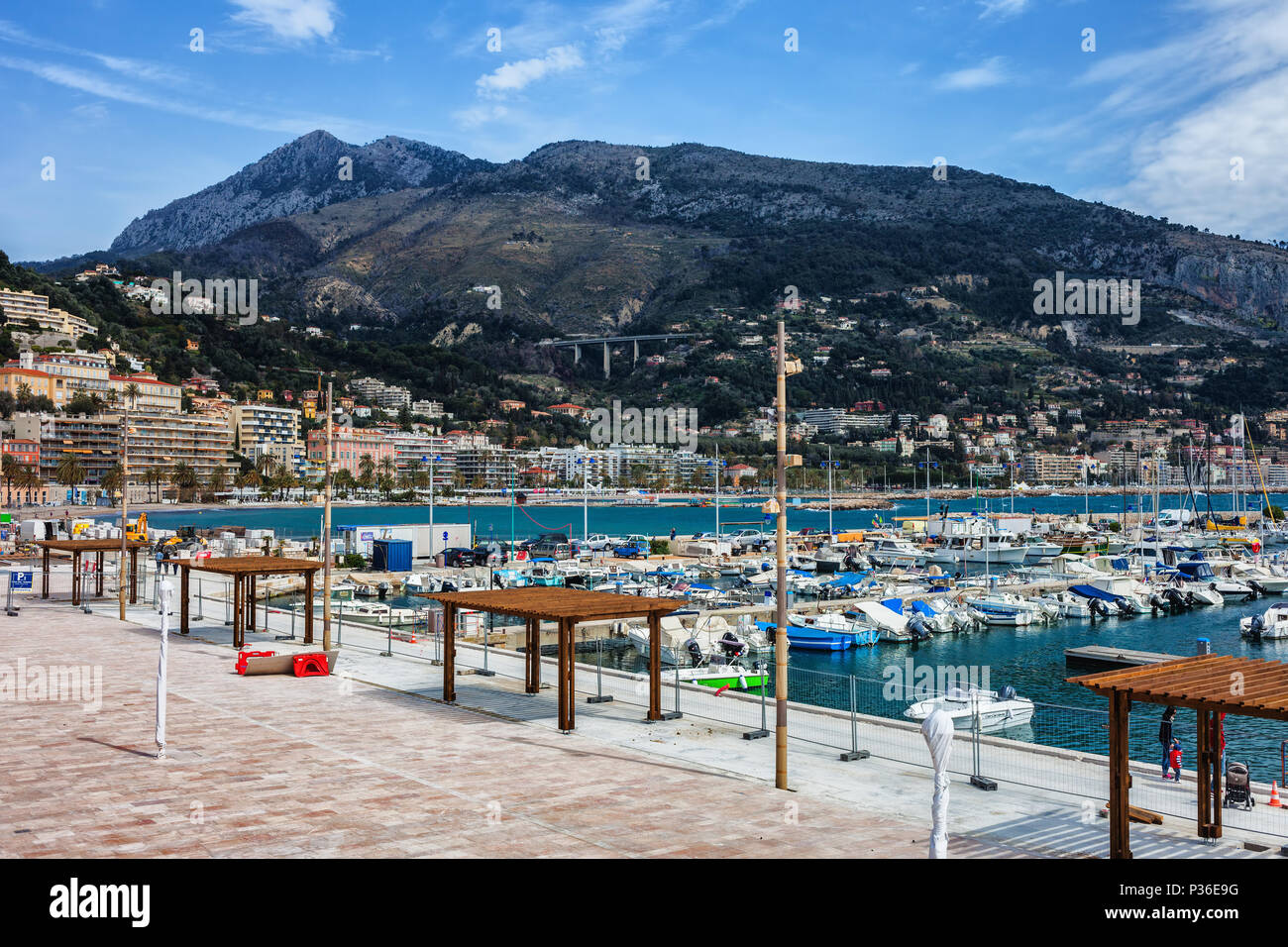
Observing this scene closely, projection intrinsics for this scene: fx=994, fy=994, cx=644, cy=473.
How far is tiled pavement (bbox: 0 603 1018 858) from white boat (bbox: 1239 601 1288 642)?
129 ft

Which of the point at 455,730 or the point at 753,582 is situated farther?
the point at 753,582

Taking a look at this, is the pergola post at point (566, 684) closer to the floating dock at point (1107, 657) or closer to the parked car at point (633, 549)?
the floating dock at point (1107, 657)

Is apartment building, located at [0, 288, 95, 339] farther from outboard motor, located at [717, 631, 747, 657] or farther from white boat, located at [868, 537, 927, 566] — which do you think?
outboard motor, located at [717, 631, 747, 657]

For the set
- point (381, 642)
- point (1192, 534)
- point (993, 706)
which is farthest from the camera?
point (1192, 534)

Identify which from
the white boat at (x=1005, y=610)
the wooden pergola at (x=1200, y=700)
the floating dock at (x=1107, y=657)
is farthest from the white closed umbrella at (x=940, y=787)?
the white boat at (x=1005, y=610)

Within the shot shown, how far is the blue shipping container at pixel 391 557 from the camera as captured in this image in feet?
189

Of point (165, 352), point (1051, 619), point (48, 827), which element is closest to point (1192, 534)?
point (1051, 619)

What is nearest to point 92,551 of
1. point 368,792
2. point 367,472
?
point 368,792

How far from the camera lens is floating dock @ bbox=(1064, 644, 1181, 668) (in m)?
35.5

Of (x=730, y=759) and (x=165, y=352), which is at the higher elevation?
(x=165, y=352)
